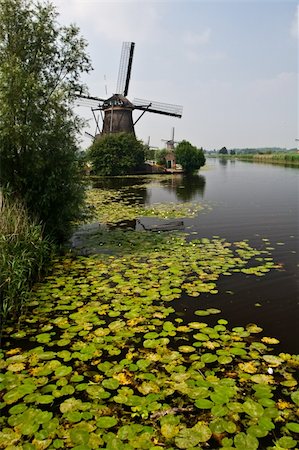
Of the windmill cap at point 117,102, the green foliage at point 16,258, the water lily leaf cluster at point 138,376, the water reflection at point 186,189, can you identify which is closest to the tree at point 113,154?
the windmill cap at point 117,102

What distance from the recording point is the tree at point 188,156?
4228cm

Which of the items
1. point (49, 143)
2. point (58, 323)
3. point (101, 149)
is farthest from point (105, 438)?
point (101, 149)

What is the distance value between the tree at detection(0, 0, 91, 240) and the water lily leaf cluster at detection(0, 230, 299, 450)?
10.2ft

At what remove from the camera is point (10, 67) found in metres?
6.80

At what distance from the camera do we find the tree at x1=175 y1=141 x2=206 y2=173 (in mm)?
42281

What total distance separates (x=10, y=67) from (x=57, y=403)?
22.2 feet

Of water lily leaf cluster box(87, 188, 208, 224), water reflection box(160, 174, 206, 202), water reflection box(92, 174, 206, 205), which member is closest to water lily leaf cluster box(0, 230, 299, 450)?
water lily leaf cluster box(87, 188, 208, 224)

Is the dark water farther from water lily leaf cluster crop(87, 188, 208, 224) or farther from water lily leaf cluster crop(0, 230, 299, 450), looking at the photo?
water lily leaf cluster crop(87, 188, 208, 224)

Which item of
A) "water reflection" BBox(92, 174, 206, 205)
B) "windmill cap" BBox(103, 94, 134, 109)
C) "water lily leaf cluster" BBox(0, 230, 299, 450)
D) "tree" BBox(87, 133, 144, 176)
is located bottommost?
"water lily leaf cluster" BBox(0, 230, 299, 450)

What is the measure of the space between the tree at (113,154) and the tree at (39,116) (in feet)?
89.4

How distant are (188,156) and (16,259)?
39122 mm

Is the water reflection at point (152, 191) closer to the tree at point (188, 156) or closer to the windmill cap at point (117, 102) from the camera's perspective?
the windmill cap at point (117, 102)

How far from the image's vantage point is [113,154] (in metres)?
35.4

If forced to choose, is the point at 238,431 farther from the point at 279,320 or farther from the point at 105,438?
the point at 279,320
